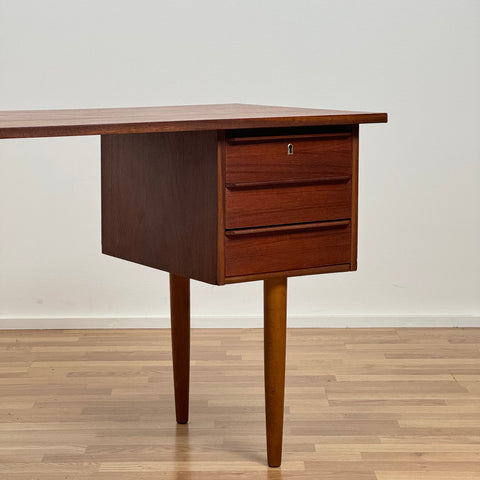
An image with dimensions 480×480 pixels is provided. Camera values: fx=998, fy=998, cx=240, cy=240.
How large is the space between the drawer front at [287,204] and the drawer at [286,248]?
2 cm

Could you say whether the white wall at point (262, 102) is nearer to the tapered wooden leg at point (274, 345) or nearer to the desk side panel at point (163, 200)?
the desk side panel at point (163, 200)

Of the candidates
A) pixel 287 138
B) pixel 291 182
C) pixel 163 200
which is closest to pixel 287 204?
pixel 291 182

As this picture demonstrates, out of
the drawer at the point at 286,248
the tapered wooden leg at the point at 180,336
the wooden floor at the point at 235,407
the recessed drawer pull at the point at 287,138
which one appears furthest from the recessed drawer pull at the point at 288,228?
the wooden floor at the point at 235,407

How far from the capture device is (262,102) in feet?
13.2

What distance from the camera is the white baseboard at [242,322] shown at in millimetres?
4102

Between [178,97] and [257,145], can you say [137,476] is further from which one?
[178,97]

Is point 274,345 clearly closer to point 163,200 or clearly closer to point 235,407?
point 163,200

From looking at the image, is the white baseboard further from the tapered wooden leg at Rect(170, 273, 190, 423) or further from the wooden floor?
the tapered wooden leg at Rect(170, 273, 190, 423)

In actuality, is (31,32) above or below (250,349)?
above

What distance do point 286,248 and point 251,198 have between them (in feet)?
0.52

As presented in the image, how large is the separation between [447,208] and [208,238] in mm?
2020

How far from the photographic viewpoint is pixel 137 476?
249cm

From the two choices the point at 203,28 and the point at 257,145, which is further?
the point at 203,28

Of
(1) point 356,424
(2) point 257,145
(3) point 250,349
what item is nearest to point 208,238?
(2) point 257,145
